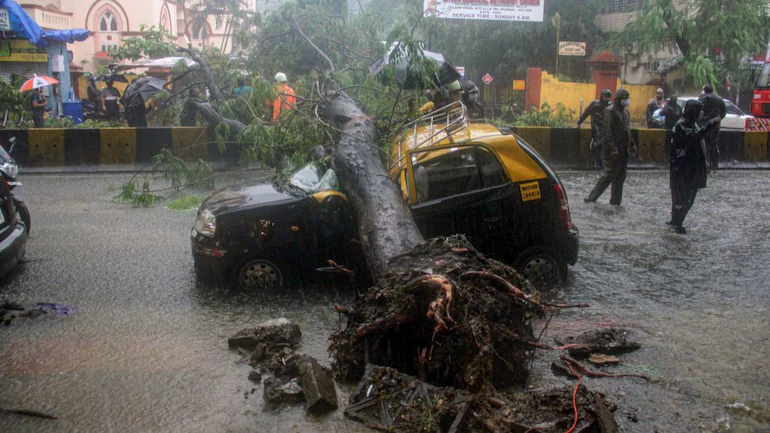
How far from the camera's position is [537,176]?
22.2 ft

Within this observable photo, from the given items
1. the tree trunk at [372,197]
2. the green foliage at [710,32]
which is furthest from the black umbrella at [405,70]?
the green foliage at [710,32]

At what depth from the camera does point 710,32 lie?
2742 centimetres

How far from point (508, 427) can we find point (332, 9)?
41.9 ft

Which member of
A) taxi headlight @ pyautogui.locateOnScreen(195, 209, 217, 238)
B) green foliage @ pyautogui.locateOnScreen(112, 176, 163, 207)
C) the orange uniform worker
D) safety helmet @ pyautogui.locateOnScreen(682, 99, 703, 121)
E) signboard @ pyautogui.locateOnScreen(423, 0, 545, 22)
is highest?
signboard @ pyautogui.locateOnScreen(423, 0, 545, 22)

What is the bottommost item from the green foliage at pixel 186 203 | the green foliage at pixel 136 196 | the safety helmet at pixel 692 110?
the green foliage at pixel 186 203

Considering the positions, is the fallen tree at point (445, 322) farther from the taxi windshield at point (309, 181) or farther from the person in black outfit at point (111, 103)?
the person in black outfit at point (111, 103)

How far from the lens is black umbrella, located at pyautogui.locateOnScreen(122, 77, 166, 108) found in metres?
16.1

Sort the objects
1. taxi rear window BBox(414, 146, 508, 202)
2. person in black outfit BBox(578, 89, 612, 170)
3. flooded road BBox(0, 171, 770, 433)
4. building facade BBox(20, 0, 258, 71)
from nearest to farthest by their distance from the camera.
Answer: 1. flooded road BBox(0, 171, 770, 433)
2. taxi rear window BBox(414, 146, 508, 202)
3. person in black outfit BBox(578, 89, 612, 170)
4. building facade BBox(20, 0, 258, 71)

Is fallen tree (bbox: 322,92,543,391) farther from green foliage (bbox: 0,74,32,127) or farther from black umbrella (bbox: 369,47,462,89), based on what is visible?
green foliage (bbox: 0,74,32,127)

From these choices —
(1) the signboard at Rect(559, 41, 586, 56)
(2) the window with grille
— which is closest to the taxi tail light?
(1) the signboard at Rect(559, 41, 586, 56)

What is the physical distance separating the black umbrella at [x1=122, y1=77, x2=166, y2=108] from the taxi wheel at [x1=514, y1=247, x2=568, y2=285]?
463 inches

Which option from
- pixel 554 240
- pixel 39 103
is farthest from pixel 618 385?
pixel 39 103

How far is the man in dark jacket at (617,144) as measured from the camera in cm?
1086

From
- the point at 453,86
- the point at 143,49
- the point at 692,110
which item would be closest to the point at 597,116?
the point at 453,86
